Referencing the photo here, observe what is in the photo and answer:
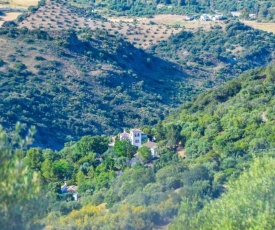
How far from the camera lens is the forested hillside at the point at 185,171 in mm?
21266

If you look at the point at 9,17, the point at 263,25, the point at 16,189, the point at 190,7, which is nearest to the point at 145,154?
the point at 16,189

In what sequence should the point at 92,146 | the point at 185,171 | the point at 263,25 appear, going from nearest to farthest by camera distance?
the point at 185,171
the point at 92,146
the point at 263,25

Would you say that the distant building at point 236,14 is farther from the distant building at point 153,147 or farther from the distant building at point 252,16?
the distant building at point 153,147

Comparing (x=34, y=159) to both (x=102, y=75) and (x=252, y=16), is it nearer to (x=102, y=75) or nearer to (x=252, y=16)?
(x=102, y=75)

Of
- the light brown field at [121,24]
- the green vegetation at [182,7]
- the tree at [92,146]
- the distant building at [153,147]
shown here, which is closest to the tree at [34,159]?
the tree at [92,146]

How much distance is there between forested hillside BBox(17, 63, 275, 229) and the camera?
21.3 meters

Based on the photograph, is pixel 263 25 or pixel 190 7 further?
pixel 190 7

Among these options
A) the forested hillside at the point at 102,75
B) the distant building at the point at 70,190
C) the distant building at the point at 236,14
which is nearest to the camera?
the distant building at the point at 70,190

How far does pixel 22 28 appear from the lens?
3017 inches

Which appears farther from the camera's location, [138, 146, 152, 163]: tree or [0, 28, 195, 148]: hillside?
[0, 28, 195, 148]: hillside

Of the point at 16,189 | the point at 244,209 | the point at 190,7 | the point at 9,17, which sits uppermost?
the point at 16,189

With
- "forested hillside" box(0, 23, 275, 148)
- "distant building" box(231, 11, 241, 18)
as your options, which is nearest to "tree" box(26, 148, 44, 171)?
"forested hillside" box(0, 23, 275, 148)

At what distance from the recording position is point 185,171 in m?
28.3

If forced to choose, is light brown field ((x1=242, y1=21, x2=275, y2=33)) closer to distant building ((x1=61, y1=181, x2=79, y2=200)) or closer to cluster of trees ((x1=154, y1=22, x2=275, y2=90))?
cluster of trees ((x1=154, y1=22, x2=275, y2=90))
